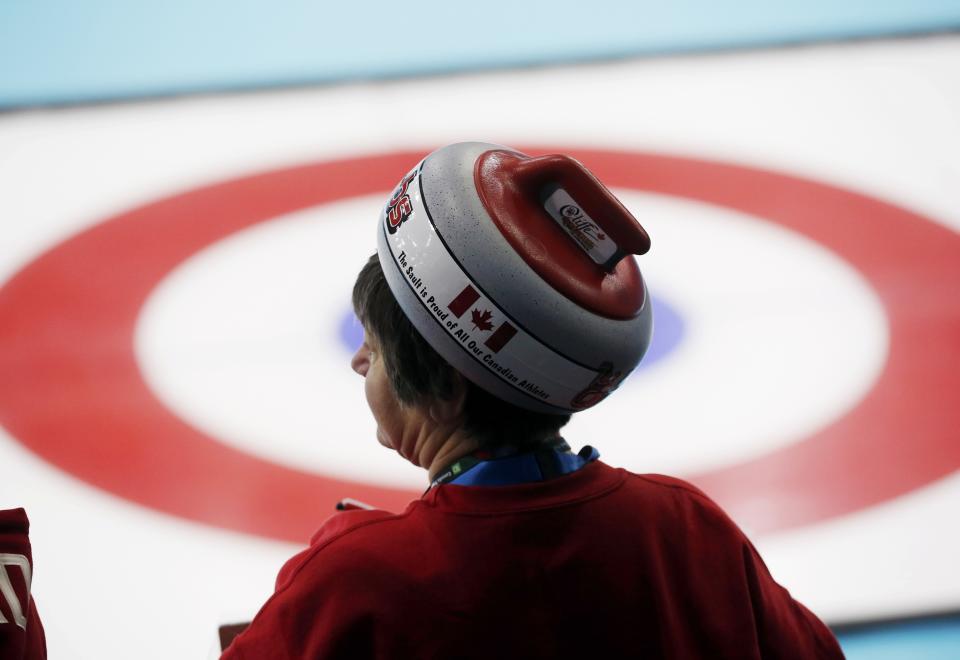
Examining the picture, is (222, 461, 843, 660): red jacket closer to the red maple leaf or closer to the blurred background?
the red maple leaf

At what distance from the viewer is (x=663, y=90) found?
3736mm

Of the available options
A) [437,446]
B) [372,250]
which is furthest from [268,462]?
[437,446]

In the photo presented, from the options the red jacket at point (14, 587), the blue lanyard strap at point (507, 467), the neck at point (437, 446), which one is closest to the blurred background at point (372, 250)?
the red jacket at point (14, 587)

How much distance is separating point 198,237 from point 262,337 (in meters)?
0.49

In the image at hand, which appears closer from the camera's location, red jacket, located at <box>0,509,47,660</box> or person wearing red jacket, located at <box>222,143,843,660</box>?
person wearing red jacket, located at <box>222,143,843,660</box>

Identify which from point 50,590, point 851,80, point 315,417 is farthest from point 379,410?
point 851,80

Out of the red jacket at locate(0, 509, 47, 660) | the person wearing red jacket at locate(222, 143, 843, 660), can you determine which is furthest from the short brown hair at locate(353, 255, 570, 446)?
the red jacket at locate(0, 509, 47, 660)

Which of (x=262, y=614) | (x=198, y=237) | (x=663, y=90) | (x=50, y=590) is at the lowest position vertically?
(x=262, y=614)

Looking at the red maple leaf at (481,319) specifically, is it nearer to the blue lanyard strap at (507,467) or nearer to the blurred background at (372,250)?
the blue lanyard strap at (507,467)

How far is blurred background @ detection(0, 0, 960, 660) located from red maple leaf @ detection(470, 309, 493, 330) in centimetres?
89

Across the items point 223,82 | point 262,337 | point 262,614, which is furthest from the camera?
point 223,82

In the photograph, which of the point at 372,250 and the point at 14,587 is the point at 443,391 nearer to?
the point at 14,587

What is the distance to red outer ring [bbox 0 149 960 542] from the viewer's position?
198 centimetres

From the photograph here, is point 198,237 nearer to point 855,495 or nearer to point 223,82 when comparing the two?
point 223,82
